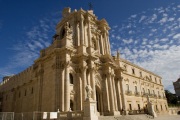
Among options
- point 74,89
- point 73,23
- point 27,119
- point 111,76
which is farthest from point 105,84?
point 27,119

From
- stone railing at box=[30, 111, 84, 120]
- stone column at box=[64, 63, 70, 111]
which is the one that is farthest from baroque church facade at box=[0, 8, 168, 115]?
stone railing at box=[30, 111, 84, 120]

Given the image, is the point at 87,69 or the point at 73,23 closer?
the point at 87,69

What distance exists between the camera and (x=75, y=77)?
2267 centimetres

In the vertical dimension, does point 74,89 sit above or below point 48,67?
below

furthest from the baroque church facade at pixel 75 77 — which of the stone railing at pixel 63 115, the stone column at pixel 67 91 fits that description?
the stone railing at pixel 63 115

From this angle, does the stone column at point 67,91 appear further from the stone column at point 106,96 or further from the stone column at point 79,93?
the stone column at point 106,96

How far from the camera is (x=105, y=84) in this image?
87.0ft

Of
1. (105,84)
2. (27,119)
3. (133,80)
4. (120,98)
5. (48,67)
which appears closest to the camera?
(27,119)

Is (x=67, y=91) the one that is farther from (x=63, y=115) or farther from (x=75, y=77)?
(x=63, y=115)

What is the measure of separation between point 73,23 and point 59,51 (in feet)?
25.0

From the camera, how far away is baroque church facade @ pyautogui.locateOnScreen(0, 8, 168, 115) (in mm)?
21172

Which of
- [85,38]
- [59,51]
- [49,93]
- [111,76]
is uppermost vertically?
[85,38]

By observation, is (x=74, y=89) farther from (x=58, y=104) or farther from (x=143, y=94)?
(x=143, y=94)

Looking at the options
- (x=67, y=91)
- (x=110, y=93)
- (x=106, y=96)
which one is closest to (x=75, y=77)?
(x=67, y=91)
